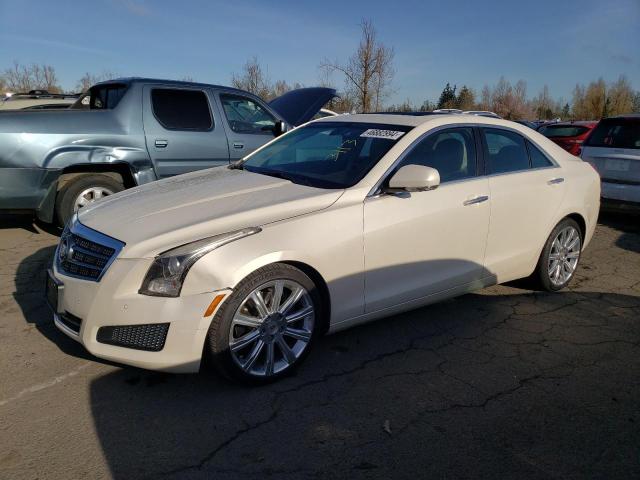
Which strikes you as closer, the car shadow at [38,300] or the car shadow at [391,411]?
the car shadow at [391,411]

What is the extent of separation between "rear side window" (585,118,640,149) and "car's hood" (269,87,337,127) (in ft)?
13.0

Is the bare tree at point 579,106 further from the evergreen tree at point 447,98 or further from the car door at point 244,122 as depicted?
the car door at point 244,122

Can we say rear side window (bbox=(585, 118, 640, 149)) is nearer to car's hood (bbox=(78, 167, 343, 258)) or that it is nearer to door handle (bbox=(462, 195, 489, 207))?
door handle (bbox=(462, 195, 489, 207))

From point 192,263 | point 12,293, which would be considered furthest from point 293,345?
point 12,293

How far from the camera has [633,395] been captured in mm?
3189

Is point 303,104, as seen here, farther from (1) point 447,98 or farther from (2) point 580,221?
(1) point 447,98

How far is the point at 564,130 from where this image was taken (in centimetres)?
1395

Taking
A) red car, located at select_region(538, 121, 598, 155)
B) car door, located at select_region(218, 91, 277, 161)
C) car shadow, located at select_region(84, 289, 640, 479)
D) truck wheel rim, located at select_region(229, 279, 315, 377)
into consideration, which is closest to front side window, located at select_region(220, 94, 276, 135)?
car door, located at select_region(218, 91, 277, 161)

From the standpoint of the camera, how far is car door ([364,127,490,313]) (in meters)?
3.50

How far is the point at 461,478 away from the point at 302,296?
131cm

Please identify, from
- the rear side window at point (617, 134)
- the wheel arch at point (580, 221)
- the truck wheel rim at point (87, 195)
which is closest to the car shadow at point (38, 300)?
the truck wheel rim at point (87, 195)

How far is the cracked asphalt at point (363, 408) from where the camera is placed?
98.4 inches

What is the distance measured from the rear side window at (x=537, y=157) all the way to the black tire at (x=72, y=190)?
4478 millimetres

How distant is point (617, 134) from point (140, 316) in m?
7.44
